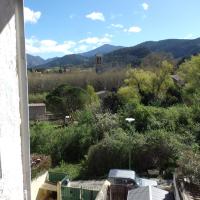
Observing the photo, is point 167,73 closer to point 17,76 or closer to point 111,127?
point 111,127

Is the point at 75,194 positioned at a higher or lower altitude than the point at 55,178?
lower

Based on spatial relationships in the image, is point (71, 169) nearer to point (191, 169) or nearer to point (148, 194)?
point (148, 194)

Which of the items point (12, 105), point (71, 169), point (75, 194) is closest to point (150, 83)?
point (71, 169)

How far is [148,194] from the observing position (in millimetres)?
12266

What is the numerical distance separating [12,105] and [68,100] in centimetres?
3348

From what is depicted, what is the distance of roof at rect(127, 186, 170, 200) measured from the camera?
12.2 m

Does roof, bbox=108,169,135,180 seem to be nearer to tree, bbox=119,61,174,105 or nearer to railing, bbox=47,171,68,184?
railing, bbox=47,171,68,184

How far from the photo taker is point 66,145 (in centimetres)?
2561

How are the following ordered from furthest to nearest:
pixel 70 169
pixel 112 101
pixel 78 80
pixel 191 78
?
pixel 78 80, pixel 191 78, pixel 112 101, pixel 70 169

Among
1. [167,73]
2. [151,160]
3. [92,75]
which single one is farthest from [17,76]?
[92,75]

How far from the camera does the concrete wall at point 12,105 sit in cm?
189

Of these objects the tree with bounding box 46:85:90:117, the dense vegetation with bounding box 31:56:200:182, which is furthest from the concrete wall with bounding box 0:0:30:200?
the tree with bounding box 46:85:90:117

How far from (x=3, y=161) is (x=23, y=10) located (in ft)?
2.70

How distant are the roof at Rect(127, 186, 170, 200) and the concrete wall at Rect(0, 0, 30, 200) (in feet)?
34.2
